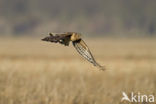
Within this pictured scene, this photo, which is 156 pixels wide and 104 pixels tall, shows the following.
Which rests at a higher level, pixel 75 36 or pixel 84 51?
pixel 75 36

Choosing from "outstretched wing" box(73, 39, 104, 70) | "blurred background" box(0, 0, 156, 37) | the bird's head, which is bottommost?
"outstretched wing" box(73, 39, 104, 70)

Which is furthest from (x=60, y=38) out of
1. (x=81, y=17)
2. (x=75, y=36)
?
(x=81, y=17)

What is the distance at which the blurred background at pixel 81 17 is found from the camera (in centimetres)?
14888

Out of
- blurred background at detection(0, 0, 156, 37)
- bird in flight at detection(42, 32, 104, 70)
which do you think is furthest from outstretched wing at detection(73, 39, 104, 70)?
blurred background at detection(0, 0, 156, 37)

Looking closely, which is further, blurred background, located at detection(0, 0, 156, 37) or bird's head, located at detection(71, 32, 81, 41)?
blurred background, located at detection(0, 0, 156, 37)

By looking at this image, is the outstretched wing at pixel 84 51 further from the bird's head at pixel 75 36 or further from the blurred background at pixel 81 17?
the blurred background at pixel 81 17

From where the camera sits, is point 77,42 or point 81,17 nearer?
point 77,42

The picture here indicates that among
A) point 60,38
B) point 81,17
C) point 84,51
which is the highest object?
point 81,17

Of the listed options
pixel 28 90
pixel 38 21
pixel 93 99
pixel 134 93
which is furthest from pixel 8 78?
pixel 38 21

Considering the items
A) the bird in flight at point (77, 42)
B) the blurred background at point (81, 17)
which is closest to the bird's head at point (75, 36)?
the bird in flight at point (77, 42)

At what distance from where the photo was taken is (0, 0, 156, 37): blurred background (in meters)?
149

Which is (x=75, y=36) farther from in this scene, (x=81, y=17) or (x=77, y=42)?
(x=81, y=17)

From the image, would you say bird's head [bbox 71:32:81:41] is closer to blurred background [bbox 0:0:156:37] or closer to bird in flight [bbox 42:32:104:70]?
bird in flight [bbox 42:32:104:70]

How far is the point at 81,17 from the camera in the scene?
153500 millimetres
